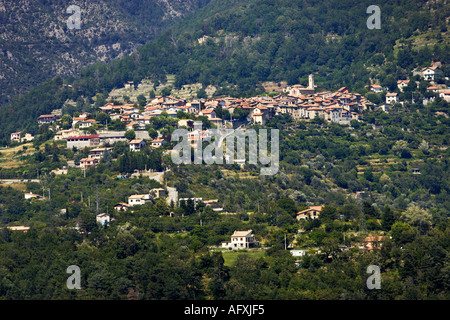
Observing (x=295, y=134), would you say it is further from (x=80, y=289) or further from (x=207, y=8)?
(x=207, y=8)

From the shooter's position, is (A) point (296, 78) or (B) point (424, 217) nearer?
(B) point (424, 217)

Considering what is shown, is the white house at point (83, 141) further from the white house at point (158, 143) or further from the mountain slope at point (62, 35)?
the mountain slope at point (62, 35)

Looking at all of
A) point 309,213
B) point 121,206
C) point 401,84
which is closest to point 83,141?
point 121,206

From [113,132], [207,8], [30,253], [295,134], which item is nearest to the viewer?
[30,253]

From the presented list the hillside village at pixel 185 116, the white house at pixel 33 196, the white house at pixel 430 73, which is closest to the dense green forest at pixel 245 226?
the white house at pixel 33 196

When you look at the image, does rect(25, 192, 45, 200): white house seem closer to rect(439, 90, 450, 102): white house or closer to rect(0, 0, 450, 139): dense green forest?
rect(0, 0, 450, 139): dense green forest

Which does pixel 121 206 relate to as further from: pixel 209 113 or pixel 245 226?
pixel 209 113
